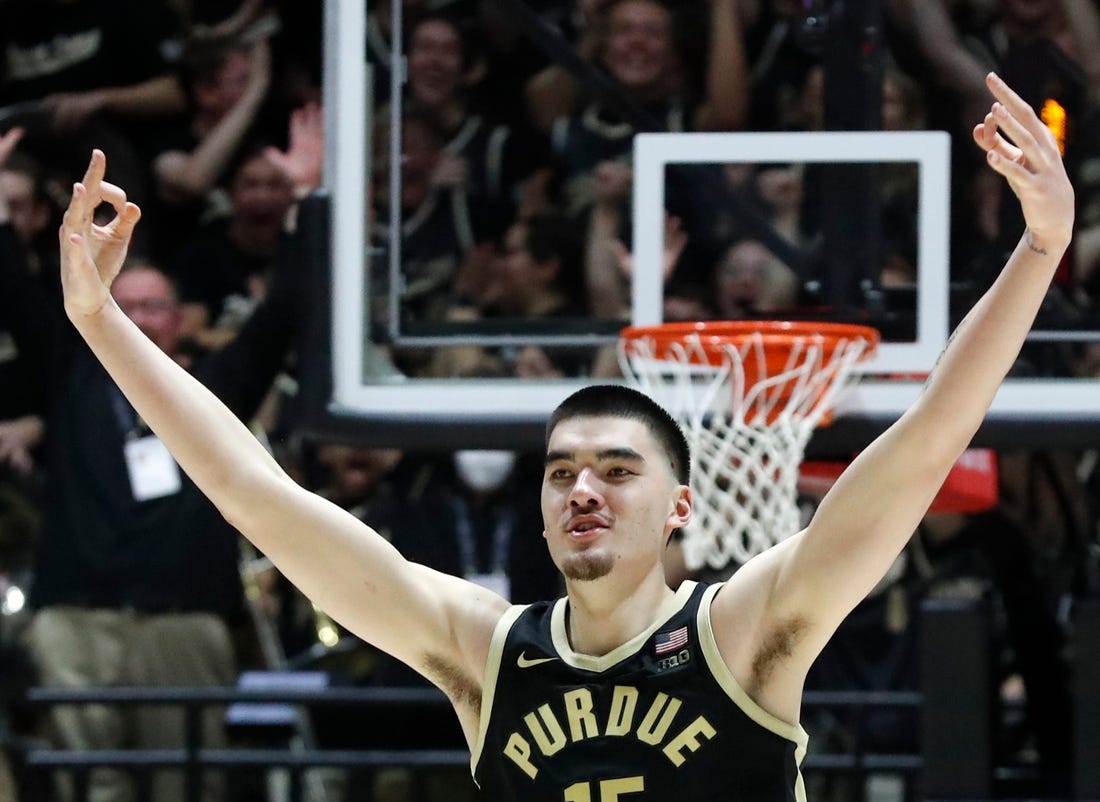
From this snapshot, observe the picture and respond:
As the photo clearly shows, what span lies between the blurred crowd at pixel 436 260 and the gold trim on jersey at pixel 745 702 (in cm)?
228

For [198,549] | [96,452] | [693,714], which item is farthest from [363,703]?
[693,714]

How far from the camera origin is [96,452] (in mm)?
6824

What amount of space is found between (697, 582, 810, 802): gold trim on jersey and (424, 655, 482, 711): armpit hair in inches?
18.7

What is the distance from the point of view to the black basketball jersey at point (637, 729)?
3.17 m

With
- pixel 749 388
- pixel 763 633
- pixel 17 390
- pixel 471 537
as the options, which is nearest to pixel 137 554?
pixel 17 390

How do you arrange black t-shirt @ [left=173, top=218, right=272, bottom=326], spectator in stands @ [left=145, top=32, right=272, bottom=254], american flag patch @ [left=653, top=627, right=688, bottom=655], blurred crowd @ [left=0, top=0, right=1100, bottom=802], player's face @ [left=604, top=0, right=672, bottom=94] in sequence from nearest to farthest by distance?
1. american flag patch @ [left=653, top=627, right=688, bottom=655]
2. blurred crowd @ [left=0, top=0, right=1100, bottom=802]
3. player's face @ [left=604, top=0, right=672, bottom=94]
4. black t-shirt @ [left=173, top=218, right=272, bottom=326]
5. spectator in stands @ [left=145, top=32, right=272, bottom=254]

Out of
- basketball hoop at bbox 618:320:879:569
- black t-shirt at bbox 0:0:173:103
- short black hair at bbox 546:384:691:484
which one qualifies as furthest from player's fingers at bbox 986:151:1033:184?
black t-shirt at bbox 0:0:173:103

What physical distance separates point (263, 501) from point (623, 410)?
2.23 feet

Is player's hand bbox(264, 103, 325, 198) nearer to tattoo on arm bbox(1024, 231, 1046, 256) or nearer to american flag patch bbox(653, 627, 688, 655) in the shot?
american flag patch bbox(653, 627, 688, 655)

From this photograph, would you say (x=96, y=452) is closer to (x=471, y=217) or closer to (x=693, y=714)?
(x=471, y=217)

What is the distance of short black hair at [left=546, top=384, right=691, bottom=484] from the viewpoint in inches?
135

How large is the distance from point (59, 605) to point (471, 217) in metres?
2.12

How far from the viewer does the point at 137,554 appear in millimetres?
6715

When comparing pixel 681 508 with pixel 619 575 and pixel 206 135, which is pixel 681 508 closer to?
pixel 619 575
